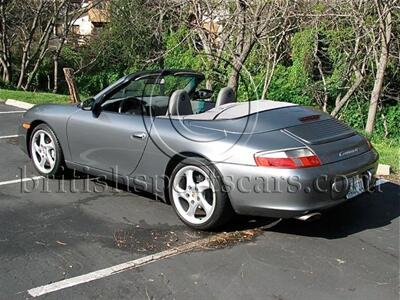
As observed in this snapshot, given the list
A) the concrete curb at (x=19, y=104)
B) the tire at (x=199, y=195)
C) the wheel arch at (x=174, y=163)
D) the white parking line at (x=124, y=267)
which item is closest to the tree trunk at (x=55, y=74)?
the concrete curb at (x=19, y=104)

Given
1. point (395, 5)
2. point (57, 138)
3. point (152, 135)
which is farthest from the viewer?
point (395, 5)

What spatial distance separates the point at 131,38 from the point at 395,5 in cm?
1456

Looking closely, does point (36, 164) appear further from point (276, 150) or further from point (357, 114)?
point (357, 114)

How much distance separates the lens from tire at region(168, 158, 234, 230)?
412 centimetres

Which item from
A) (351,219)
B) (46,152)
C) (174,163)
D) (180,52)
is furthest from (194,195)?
(180,52)

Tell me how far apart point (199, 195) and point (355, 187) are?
4.26ft

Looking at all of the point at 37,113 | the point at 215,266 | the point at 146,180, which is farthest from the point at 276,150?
the point at 37,113

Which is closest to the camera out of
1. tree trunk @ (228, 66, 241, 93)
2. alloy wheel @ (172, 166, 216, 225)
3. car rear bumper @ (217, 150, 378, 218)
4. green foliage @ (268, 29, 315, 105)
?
car rear bumper @ (217, 150, 378, 218)

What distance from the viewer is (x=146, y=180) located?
184 inches

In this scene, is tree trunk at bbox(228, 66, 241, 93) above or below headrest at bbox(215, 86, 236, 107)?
above

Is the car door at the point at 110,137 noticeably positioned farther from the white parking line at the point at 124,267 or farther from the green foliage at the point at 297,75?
the green foliage at the point at 297,75

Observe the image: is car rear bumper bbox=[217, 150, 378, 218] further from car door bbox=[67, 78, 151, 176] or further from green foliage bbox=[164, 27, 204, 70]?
green foliage bbox=[164, 27, 204, 70]

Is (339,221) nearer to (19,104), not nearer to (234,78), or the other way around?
(234,78)

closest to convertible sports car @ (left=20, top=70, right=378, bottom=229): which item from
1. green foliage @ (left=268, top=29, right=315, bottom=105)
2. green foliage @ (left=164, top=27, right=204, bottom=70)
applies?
green foliage @ (left=268, top=29, right=315, bottom=105)
